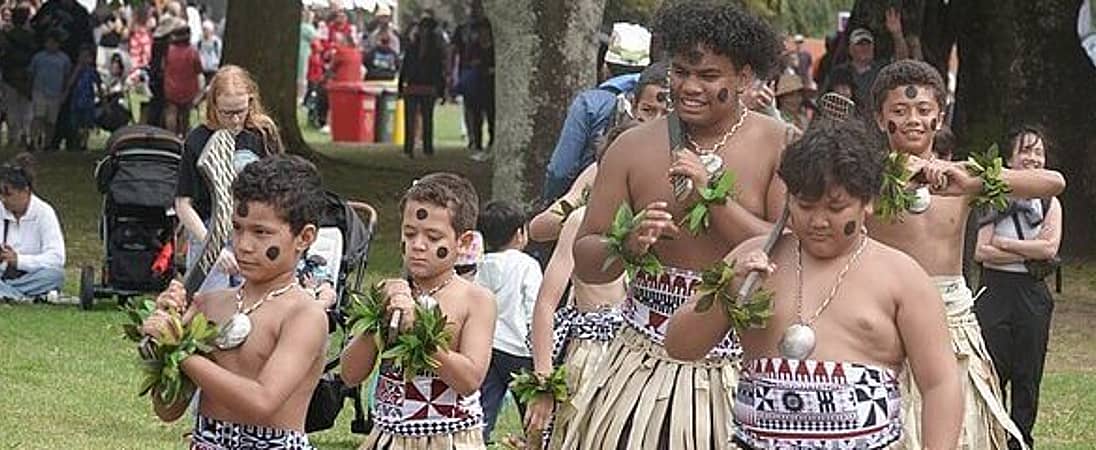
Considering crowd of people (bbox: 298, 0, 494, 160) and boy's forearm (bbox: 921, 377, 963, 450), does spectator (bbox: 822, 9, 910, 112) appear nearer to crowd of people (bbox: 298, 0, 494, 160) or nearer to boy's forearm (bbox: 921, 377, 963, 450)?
crowd of people (bbox: 298, 0, 494, 160)

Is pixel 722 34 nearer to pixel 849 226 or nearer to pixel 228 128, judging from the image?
pixel 849 226

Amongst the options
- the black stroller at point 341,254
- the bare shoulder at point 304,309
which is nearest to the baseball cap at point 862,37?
the black stroller at point 341,254

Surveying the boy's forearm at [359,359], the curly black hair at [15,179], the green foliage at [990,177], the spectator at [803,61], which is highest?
the green foliage at [990,177]

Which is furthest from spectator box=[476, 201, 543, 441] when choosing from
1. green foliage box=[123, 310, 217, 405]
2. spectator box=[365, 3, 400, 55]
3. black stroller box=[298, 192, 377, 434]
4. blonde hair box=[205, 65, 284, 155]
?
spectator box=[365, 3, 400, 55]

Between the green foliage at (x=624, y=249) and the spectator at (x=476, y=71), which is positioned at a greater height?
the green foliage at (x=624, y=249)

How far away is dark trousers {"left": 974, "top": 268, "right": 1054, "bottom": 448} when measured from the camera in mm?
10289

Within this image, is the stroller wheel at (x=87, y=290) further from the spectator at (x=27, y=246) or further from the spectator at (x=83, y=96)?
the spectator at (x=83, y=96)

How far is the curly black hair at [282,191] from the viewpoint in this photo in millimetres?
5988

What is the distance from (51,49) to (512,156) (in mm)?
11706

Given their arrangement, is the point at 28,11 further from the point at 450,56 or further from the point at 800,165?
the point at 800,165

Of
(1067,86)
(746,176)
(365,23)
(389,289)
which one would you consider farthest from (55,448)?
(365,23)

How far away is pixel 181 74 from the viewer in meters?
27.7

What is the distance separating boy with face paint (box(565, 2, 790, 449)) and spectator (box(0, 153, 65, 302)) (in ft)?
31.4

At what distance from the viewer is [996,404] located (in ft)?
24.5
